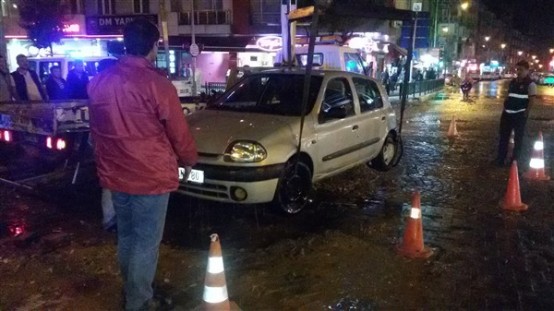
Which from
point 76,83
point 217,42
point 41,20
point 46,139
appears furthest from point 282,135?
point 41,20

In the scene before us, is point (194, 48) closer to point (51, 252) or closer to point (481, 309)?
point (51, 252)

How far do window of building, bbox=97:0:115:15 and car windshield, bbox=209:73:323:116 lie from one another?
25.9m

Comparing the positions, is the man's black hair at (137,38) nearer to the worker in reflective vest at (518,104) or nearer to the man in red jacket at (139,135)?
the man in red jacket at (139,135)

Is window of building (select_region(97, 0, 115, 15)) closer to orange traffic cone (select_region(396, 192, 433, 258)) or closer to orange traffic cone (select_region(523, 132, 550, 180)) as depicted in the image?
orange traffic cone (select_region(523, 132, 550, 180))

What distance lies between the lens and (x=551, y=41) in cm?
11706

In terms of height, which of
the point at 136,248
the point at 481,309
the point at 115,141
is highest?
the point at 115,141

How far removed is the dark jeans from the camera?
3.34 m

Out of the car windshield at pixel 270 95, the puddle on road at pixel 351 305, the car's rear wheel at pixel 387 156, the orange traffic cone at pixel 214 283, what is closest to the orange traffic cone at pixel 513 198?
the car's rear wheel at pixel 387 156

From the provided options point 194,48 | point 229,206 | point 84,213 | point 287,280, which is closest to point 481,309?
point 287,280

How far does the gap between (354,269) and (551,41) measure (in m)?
131

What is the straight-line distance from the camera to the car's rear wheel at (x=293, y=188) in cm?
605

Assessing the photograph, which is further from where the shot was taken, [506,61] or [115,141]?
[506,61]

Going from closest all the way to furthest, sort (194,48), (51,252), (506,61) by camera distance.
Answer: (51,252) → (194,48) → (506,61)

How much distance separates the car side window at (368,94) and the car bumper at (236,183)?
2377 mm
